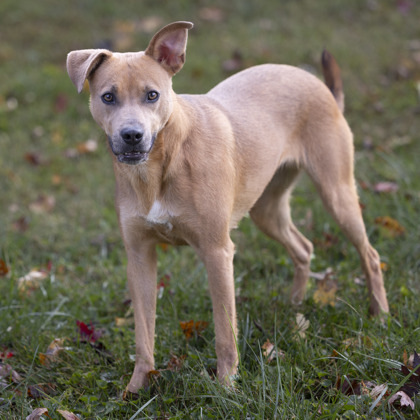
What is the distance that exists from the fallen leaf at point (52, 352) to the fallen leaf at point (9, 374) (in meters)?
0.16

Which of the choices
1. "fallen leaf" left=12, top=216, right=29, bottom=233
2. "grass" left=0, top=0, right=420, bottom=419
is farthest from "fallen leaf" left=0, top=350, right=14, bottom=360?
"fallen leaf" left=12, top=216, right=29, bottom=233

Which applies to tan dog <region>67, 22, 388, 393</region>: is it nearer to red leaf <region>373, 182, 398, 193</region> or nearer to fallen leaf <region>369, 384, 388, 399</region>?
fallen leaf <region>369, 384, 388, 399</region>

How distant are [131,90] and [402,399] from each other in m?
1.96

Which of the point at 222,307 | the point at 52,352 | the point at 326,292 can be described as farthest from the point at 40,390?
the point at 326,292

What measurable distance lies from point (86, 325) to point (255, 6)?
674 centimetres

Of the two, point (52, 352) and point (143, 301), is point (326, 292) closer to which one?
point (143, 301)

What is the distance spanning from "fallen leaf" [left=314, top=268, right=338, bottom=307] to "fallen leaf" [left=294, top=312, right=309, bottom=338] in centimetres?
24

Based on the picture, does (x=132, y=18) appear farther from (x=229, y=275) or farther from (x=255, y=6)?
(x=229, y=275)

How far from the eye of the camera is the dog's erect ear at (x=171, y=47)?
10.0ft

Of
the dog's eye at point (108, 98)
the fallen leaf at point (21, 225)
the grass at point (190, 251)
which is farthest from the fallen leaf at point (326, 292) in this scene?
the fallen leaf at point (21, 225)

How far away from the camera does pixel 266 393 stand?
117 inches

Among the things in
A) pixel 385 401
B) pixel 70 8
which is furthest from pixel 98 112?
pixel 70 8

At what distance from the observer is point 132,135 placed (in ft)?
9.15

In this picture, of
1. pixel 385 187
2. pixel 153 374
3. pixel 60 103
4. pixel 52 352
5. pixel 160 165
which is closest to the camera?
pixel 160 165
